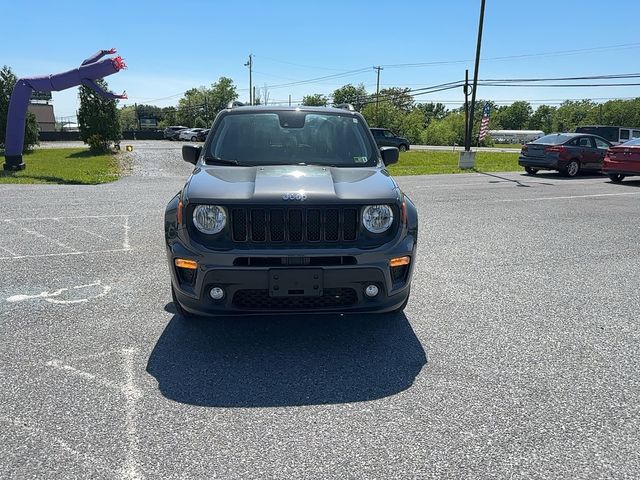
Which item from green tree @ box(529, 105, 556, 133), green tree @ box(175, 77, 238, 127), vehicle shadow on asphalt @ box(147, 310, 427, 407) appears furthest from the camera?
green tree @ box(529, 105, 556, 133)

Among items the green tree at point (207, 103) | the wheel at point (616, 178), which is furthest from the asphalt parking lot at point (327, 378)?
the green tree at point (207, 103)

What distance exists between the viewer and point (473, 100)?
74.3ft

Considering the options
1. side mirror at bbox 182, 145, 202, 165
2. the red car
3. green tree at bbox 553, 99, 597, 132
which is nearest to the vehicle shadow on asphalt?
side mirror at bbox 182, 145, 202, 165

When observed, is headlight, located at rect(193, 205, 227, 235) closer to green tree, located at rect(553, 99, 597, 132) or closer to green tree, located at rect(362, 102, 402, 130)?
green tree, located at rect(362, 102, 402, 130)

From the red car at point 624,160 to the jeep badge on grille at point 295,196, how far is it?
1459cm

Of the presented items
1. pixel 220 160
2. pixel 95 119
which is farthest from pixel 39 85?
pixel 220 160

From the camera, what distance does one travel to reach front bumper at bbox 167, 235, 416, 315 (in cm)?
323

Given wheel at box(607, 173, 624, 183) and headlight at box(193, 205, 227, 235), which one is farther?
wheel at box(607, 173, 624, 183)

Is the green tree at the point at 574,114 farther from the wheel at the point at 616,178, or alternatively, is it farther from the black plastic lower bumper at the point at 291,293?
the black plastic lower bumper at the point at 291,293

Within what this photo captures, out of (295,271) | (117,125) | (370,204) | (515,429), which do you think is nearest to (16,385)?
(295,271)

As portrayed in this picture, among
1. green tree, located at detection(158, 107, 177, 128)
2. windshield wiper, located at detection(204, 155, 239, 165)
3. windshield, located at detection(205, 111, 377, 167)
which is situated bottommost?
windshield wiper, located at detection(204, 155, 239, 165)

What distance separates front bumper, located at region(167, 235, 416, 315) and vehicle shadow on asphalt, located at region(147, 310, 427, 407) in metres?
0.36

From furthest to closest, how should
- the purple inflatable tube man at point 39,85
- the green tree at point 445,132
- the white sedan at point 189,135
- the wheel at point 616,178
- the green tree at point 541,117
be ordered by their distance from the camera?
the green tree at point 541,117 → the green tree at point 445,132 → the white sedan at point 189,135 → the purple inflatable tube man at point 39,85 → the wheel at point 616,178

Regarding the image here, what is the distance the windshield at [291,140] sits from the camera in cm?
439
